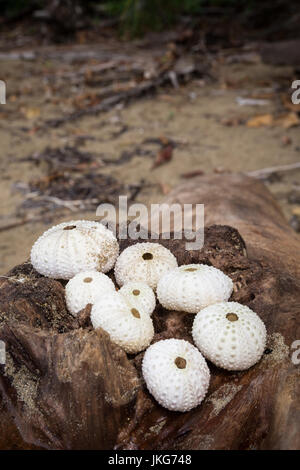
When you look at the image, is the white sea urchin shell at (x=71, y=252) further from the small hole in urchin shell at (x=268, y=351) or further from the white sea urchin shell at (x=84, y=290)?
the small hole in urchin shell at (x=268, y=351)

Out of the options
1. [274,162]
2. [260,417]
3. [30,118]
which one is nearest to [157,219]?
[260,417]

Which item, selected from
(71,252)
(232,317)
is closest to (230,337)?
(232,317)

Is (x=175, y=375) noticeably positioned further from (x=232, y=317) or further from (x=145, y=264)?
(x=145, y=264)

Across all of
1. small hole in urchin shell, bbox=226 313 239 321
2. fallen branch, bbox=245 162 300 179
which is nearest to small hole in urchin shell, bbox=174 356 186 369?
small hole in urchin shell, bbox=226 313 239 321

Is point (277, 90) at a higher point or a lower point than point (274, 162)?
higher

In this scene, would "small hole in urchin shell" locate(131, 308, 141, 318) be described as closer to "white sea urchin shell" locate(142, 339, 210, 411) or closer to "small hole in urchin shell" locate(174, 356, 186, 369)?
"white sea urchin shell" locate(142, 339, 210, 411)

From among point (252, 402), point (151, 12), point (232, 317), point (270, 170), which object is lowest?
point (270, 170)
